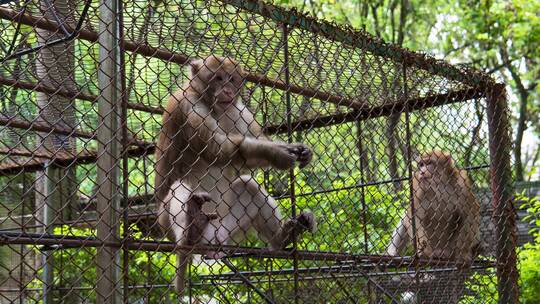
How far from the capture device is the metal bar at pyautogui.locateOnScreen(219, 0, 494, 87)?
14.7 feet

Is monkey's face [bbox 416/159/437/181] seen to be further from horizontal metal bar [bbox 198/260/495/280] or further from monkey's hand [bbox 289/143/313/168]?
monkey's hand [bbox 289/143/313/168]

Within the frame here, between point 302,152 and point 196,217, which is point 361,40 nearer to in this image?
point 302,152

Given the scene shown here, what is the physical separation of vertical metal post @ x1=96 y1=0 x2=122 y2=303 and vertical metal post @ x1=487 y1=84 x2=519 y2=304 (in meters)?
3.91

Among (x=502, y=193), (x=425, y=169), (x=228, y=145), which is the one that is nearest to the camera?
(x=228, y=145)

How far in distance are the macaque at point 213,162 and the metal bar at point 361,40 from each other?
0.50m

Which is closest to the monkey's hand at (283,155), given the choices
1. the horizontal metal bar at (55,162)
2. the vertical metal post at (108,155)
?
the vertical metal post at (108,155)

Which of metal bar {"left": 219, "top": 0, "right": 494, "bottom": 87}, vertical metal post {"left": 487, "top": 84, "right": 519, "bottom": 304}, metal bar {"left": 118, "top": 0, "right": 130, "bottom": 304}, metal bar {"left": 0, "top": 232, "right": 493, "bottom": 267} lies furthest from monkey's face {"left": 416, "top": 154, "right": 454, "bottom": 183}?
metal bar {"left": 118, "top": 0, "right": 130, "bottom": 304}

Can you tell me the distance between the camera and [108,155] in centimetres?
361

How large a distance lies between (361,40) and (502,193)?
7.32 ft

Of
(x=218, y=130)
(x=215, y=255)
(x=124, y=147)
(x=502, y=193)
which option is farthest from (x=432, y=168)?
(x=124, y=147)

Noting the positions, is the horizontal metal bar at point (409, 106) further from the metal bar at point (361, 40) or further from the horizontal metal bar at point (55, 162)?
the horizontal metal bar at point (55, 162)

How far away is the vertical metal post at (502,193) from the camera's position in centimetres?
619

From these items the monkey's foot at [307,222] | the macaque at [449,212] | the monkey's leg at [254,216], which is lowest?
the monkey's foot at [307,222]

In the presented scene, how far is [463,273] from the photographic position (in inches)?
261
